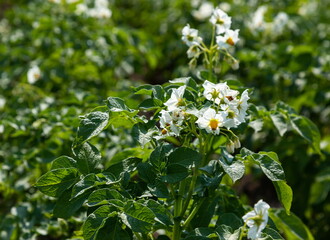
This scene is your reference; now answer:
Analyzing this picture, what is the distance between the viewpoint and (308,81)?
3342mm

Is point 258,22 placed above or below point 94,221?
above

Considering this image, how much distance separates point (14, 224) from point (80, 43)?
1.48m

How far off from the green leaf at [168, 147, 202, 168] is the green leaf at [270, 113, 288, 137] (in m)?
0.53

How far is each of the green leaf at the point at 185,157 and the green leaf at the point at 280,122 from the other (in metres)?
0.53

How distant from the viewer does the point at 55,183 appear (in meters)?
1.57

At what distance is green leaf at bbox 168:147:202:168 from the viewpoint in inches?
62.0

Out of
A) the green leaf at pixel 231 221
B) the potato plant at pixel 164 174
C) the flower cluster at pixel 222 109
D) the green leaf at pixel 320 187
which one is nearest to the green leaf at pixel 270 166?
the potato plant at pixel 164 174

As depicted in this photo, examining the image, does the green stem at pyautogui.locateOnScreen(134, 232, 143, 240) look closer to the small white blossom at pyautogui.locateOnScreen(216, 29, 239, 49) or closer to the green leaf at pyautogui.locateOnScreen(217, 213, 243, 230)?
the green leaf at pyautogui.locateOnScreen(217, 213, 243, 230)

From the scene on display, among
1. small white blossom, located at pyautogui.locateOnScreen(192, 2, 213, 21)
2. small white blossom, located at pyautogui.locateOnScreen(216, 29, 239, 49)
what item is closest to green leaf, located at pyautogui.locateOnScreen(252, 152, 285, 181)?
small white blossom, located at pyautogui.locateOnScreen(216, 29, 239, 49)

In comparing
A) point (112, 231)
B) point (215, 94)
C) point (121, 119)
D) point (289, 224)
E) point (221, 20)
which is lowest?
point (289, 224)

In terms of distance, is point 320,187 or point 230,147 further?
point 320,187

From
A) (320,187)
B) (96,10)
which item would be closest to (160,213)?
(320,187)

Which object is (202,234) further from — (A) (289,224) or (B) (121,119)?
(A) (289,224)

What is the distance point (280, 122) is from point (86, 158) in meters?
0.80
